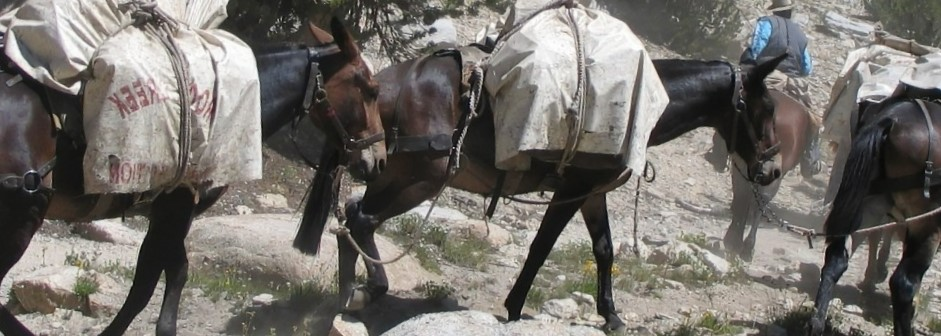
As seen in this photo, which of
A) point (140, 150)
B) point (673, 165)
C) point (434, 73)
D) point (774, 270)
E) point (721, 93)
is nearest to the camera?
point (140, 150)

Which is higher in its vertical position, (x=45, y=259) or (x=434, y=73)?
(x=434, y=73)

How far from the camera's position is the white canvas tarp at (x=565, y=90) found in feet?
21.0

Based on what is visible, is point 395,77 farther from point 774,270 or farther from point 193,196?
point 774,270

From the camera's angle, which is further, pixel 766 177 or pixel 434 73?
pixel 766 177

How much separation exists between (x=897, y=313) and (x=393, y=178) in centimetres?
309

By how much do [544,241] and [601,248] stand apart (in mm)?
412

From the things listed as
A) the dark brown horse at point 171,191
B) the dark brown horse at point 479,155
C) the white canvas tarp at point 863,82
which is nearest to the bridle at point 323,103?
the dark brown horse at point 171,191

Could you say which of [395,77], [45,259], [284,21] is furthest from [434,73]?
[284,21]

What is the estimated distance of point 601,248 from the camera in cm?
745

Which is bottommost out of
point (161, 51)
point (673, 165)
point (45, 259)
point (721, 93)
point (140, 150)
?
point (673, 165)

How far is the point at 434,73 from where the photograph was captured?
266 inches

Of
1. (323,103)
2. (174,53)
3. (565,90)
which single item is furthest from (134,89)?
(565,90)

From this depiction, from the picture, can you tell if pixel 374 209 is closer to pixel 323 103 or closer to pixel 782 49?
pixel 323 103

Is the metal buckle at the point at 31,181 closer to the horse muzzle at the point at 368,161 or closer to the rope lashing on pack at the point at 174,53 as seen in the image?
the rope lashing on pack at the point at 174,53
